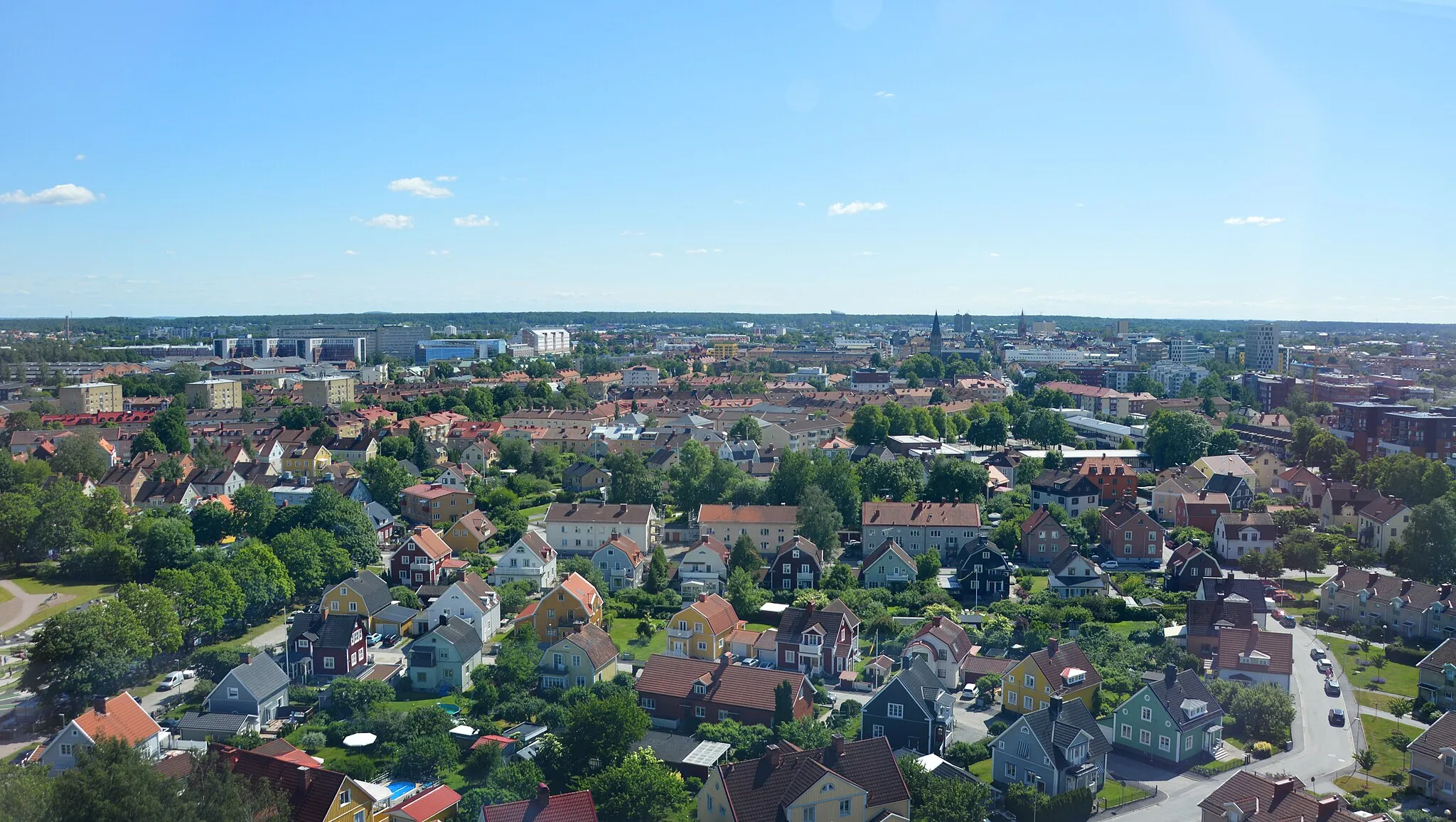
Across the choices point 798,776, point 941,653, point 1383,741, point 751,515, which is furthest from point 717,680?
point 751,515

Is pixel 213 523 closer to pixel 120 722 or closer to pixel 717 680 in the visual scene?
pixel 120 722

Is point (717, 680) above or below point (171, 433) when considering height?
below

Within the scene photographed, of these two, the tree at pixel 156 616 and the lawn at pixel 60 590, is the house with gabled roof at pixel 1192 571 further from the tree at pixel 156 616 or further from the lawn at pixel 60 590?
the lawn at pixel 60 590

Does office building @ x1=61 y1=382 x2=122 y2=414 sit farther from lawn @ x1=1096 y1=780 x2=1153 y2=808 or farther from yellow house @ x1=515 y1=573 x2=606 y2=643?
lawn @ x1=1096 y1=780 x2=1153 y2=808

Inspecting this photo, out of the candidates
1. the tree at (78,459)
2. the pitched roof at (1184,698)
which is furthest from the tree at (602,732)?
the tree at (78,459)

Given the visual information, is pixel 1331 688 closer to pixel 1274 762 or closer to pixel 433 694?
pixel 1274 762

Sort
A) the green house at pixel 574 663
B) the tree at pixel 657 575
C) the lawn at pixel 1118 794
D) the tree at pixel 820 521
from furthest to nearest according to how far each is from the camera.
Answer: the tree at pixel 820 521, the tree at pixel 657 575, the green house at pixel 574 663, the lawn at pixel 1118 794
